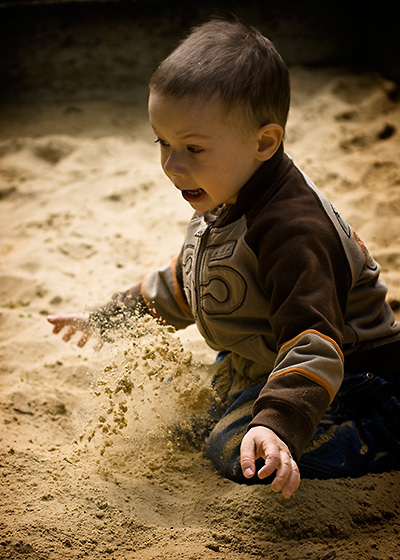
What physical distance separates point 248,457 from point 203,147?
65cm

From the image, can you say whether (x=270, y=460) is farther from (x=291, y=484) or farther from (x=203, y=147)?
(x=203, y=147)

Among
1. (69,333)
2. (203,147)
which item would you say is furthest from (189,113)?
(69,333)

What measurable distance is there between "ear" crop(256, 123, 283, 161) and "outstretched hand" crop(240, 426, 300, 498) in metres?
0.61

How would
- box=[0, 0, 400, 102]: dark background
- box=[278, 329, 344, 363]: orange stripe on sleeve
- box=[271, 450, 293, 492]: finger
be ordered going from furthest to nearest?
box=[0, 0, 400, 102]: dark background < box=[278, 329, 344, 363]: orange stripe on sleeve < box=[271, 450, 293, 492]: finger

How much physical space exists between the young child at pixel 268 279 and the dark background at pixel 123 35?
7.66ft

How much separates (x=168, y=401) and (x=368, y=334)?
1.88 ft

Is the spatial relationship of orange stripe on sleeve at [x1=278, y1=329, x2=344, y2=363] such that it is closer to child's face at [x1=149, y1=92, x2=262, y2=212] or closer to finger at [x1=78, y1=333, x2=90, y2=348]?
child's face at [x1=149, y1=92, x2=262, y2=212]

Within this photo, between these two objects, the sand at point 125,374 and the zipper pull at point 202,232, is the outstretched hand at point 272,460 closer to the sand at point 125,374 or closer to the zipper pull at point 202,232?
the sand at point 125,374

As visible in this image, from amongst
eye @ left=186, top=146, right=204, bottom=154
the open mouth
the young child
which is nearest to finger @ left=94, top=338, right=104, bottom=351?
the young child

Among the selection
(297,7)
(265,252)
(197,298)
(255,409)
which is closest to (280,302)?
(265,252)

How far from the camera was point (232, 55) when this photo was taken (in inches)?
48.6

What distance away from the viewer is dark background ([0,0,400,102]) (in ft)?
11.1

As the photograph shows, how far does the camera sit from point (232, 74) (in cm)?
121

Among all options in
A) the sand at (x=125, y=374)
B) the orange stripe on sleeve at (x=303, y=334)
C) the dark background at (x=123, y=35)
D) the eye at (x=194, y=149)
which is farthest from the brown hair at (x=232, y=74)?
the dark background at (x=123, y=35)
